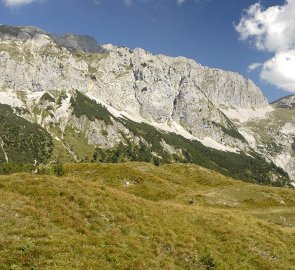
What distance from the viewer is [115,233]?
30.5 meters

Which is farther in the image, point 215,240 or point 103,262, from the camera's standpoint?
point 215,240

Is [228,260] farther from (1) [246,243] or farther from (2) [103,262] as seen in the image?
(2) [103,262]

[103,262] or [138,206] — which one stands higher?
[138,206]

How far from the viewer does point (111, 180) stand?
77.5 metres

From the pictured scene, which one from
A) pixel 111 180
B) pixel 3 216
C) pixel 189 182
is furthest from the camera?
pixel 189 182

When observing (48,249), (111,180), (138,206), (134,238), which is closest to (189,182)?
(111,180)

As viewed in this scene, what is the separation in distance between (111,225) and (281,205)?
4975cm

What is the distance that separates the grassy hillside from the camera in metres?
26.1

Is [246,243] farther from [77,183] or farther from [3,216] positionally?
[3,216]

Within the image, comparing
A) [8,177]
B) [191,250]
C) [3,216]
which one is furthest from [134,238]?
[8,177]

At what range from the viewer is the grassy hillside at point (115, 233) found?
2608cm

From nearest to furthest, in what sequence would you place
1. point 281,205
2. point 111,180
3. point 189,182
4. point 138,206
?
1. point 138,206
2. point 281,205
3. point 111,180
4. point 189,182

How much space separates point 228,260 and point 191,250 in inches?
121

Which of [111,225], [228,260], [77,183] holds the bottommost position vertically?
[228,260]
